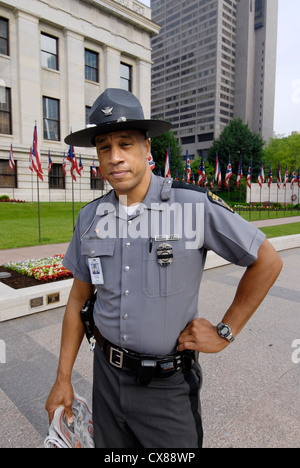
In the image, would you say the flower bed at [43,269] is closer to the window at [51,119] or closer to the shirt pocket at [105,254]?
the shirt pocket at [105,254]

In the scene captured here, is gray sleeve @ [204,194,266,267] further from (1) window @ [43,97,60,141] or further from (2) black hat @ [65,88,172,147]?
(1) window @ [43,97,60,141]

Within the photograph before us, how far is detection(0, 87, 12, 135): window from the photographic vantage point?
21250mm

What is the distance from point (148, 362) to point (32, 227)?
42.2 feet

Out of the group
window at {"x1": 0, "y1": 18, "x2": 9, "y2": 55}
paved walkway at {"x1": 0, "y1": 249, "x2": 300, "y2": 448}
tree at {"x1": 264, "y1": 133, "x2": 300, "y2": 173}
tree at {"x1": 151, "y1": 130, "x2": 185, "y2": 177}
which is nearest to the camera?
paved walkway at {"x1": 0, "y1": 249, "x2": 300, "y2": 448}


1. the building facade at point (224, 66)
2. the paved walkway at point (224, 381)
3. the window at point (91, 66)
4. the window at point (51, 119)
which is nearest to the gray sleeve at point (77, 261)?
the paved walkway at point (224, 381)

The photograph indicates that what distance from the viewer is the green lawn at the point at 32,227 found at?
34.0 feet

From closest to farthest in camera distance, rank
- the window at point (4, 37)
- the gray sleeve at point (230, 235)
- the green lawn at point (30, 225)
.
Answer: the gray sleeve at point (230, 235) → the green lawn at point (30, 225) → the window at point (4, 37)

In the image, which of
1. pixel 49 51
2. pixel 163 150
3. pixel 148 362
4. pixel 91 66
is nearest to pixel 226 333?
pixel 148 362

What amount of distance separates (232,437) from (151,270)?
181cm

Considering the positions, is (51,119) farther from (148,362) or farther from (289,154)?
(289,154)

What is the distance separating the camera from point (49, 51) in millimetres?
23344

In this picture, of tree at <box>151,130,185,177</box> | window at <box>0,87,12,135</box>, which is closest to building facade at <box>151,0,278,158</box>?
tree at <box>151,130,185,177</box>

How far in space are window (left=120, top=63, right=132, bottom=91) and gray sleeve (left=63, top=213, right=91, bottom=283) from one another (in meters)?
29.3
